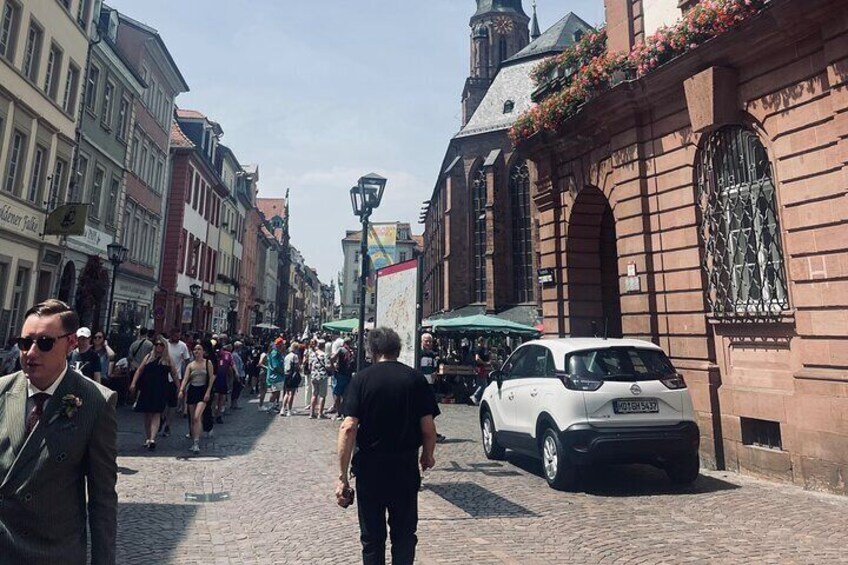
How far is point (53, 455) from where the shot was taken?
7.48 ft

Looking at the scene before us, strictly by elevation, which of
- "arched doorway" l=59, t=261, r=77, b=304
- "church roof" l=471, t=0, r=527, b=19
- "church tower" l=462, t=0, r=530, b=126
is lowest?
"arched doorway" l=59, t=261, r=77, b=304

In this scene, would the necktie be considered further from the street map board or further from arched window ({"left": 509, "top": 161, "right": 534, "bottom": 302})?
arched window ({"left": 509, "top": 161, "right": 534, "bottom": 302})

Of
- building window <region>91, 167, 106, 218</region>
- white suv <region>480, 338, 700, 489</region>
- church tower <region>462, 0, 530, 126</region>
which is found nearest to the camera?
white suv <region>480, 338, 700, 489</region>

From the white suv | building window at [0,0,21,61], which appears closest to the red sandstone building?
the white suv

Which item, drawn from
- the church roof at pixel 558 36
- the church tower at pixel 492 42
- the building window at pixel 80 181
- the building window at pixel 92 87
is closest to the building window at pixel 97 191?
the building window at pixel 80 181

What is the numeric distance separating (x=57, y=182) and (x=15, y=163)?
7.59 feet

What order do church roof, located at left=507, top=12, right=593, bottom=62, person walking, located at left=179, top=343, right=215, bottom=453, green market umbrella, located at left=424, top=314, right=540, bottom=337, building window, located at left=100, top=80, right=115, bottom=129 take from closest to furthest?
person walking, located at left=179, top=343, right=215, bottom=453 < green market umbrella, located at left=424, top=314, right=540, bottom=337 < building window, located at left=100, top=80, right=115, bottom=129 < church roof, located at left=507, top=12, right=593, bottom=62

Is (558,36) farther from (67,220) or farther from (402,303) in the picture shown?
(402,303)

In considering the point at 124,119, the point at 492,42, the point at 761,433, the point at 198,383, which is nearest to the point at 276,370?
the point at 198,383

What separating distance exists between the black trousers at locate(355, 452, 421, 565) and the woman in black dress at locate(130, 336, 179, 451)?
7250 mm

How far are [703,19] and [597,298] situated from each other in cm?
640

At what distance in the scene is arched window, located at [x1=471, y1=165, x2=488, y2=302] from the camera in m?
45.1

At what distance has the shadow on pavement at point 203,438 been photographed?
9805 millimetres

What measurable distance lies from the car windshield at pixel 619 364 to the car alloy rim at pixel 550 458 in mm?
1018
